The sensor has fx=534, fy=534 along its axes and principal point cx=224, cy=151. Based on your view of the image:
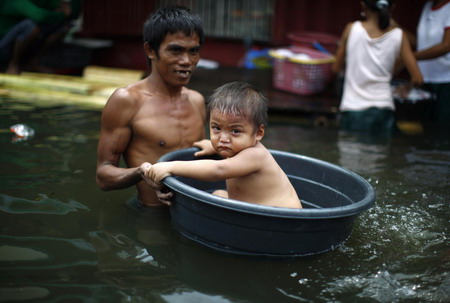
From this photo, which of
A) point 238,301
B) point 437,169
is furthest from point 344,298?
point 437,169

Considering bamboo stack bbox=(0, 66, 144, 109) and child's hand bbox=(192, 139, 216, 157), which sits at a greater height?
child's hand bbox=(192, 139, 216, 157)

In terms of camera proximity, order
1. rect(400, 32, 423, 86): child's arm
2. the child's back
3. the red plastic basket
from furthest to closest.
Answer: the red plastic basket → rect(400, 32, 423, 86): child's arm → the child's back

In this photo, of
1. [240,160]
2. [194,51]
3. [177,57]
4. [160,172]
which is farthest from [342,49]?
[160,172]

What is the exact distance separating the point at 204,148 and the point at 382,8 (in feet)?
9.97

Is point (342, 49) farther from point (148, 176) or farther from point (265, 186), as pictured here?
point (148, 176)

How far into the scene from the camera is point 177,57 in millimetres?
3545

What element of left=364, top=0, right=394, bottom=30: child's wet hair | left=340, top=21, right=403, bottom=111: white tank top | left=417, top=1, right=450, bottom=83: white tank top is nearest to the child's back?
left=364, top=0, right=394, bottom=30: child's wet hair

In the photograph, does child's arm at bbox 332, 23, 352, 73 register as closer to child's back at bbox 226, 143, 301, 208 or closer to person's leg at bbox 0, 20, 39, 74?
child's back at bbox 226, 143, 301, 208

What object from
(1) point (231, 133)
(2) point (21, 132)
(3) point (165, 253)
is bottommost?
(3) point (165, 253)

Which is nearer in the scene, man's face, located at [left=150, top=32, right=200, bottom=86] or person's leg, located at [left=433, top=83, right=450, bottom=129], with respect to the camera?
man's face, located at [left=150, top=32, right=200, bottom=86]

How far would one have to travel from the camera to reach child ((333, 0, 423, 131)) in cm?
590

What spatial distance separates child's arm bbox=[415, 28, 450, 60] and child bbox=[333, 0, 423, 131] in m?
0.41

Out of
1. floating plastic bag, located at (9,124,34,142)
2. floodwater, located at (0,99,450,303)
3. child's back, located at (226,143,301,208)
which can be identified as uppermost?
child's back, located at (226,143,301,208)

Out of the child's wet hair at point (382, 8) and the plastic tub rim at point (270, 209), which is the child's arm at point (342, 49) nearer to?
the child's wet hair at point (382, 8)
